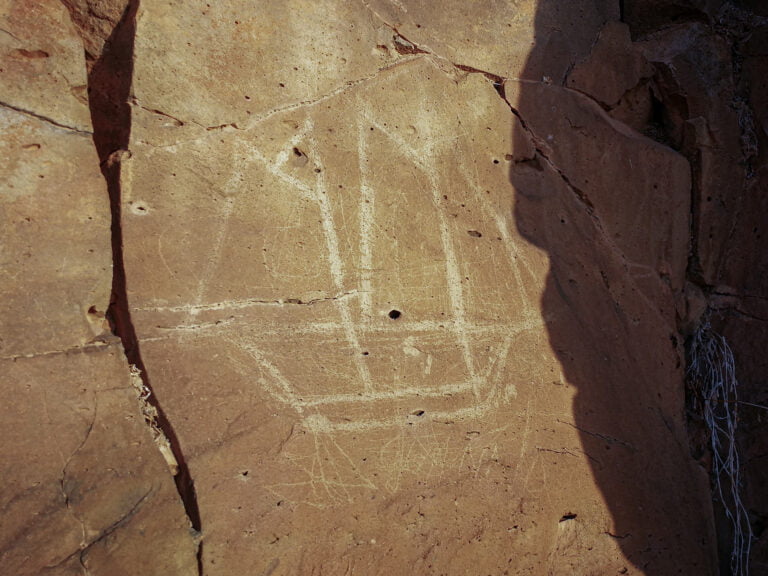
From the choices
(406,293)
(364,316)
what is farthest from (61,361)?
(406,293)

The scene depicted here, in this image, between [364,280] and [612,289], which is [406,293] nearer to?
[364,280]

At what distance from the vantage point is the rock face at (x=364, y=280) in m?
1.79

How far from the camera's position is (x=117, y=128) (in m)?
1.93

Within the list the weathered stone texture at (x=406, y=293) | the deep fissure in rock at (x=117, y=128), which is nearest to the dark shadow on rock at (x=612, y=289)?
the weathered stone texture at (x=406, y=293)

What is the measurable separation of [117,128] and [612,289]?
2200mm

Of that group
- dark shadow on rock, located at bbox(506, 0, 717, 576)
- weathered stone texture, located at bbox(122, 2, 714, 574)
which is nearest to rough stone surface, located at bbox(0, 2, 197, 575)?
weathered stone texture, located at bbox(122, 2, 714, 574)

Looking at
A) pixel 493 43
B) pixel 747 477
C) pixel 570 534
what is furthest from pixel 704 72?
pixel 570 534

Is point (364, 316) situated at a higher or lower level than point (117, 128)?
lower

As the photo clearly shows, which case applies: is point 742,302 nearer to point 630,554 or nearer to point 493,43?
point 630,554

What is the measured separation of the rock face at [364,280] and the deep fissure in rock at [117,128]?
11 millimetres

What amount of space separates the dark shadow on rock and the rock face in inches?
0.5

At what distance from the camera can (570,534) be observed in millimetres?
2273

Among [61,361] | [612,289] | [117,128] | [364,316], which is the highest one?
[117,128]

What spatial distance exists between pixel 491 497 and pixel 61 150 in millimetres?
2067
